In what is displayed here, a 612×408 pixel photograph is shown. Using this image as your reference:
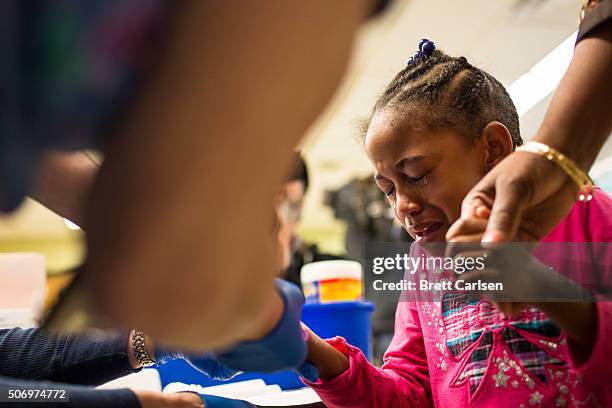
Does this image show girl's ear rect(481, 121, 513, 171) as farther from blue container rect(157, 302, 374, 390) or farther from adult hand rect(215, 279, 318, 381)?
adult hand rect(215, 279, 318, 381)

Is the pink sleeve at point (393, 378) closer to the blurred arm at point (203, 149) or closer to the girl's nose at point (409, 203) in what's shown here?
the girl's nose at point (409, 203)

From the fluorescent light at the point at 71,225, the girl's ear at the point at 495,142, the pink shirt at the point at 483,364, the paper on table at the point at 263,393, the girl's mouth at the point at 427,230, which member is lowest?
the paper on table at the point at 263,393

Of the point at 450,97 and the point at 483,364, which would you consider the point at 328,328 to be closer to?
the point at 483,364

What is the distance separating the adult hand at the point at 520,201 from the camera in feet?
1.57

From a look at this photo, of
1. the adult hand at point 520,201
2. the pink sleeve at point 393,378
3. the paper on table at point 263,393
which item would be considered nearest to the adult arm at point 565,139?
the adult hand at point 520,201

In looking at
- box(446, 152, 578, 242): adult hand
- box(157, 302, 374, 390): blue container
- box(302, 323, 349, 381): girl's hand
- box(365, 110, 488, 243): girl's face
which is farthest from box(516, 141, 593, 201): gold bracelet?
box(157, 302, 374, 390): blue container

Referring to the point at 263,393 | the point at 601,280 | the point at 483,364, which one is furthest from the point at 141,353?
the point at 601,280

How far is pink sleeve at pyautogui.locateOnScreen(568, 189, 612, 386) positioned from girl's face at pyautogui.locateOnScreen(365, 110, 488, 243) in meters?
0.16

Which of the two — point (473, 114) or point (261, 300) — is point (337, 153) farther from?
point (261, 300)

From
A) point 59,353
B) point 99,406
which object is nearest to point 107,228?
point 99,406

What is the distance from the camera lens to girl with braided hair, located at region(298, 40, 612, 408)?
2.32ft

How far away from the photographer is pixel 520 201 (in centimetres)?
50

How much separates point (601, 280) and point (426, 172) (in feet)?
0.91

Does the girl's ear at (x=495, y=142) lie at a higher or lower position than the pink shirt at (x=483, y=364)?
higher
